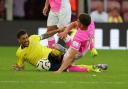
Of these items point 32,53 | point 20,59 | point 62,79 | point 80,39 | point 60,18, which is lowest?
point 62,79

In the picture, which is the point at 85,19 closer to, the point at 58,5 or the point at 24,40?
the point at 24,40

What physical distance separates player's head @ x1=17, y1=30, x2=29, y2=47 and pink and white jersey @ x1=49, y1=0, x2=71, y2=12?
267 cm

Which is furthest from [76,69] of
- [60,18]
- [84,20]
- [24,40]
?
[60,18]

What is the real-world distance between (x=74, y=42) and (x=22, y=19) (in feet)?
37.2

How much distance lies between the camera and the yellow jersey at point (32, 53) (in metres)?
15.7

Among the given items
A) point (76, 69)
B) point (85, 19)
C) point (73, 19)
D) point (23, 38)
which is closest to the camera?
point (85, 19)

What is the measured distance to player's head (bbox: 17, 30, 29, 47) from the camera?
15328 millimetres

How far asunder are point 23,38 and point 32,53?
0.51 metres

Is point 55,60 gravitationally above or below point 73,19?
above

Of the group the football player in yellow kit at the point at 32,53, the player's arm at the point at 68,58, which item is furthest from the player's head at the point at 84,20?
the football player in yellow kit at the point at 32,53

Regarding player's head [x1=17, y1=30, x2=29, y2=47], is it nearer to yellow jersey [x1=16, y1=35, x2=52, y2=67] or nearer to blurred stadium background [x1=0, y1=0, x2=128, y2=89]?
yellow jersey [x1=16, y1=35, x2=52, y2=67]

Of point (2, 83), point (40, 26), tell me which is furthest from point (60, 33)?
point (40, 26)

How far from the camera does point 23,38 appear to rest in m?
15.4

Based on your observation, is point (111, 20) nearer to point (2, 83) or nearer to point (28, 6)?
point (28, 6)
